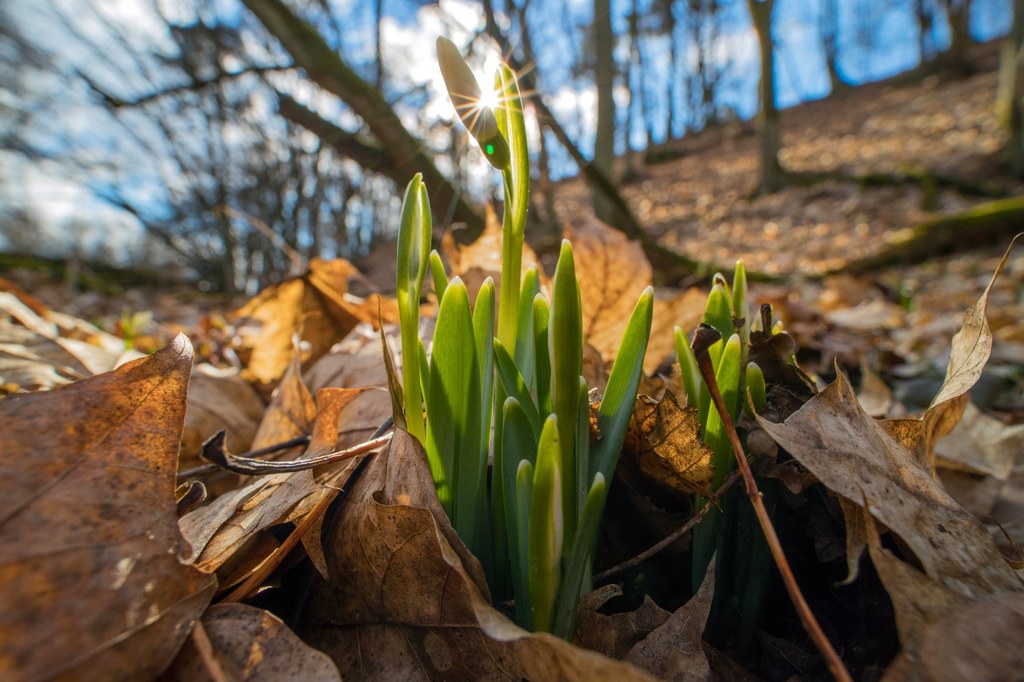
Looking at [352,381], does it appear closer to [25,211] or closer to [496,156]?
[496,156]

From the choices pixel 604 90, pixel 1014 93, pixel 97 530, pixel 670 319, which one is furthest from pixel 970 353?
pixel 1014 93

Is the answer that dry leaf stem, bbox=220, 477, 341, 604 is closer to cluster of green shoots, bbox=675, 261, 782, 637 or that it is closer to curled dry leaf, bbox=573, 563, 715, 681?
curled dry leaf, bbox=573, 563, 715, 681

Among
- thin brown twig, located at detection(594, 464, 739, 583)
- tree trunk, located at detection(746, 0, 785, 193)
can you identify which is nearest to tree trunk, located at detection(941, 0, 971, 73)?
tree trunk, located at detection(746, 0, 785, 193)

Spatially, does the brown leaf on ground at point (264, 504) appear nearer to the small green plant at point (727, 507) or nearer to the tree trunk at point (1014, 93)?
the small green plant at point (727, 507)

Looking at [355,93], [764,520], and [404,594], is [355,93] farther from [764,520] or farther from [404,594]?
[764,520]

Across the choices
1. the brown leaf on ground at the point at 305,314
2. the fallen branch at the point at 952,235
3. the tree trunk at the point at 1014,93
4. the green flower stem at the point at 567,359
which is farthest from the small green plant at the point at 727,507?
the tree trunk at the point at 1014,93
